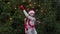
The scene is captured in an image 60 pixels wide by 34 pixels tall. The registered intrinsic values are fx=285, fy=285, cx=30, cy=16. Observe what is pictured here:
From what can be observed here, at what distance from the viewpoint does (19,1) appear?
11414mm

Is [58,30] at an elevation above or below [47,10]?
below

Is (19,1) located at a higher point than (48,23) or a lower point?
higher

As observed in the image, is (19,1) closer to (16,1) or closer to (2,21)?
(16,1)

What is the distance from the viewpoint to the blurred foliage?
10930 mm

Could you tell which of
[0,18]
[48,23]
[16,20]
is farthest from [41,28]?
[0,18]

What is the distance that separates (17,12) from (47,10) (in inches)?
47.1

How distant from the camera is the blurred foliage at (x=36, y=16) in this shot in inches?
430

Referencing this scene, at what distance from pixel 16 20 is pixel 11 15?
0.48m

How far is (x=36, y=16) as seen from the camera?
11141 millimetres

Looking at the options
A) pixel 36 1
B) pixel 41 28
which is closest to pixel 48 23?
pixel 41 28

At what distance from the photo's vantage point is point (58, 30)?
11.1m

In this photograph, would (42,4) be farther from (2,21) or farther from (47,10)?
(2,21)

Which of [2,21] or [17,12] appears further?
[2,21]

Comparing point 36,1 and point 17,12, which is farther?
point 36,1
